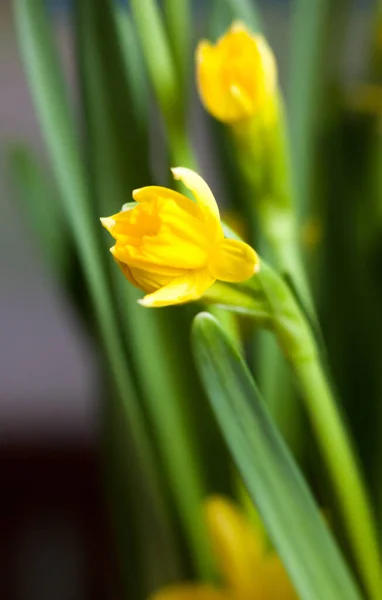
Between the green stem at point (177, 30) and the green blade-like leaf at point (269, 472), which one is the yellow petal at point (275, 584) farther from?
the green stem at point (177, 30)

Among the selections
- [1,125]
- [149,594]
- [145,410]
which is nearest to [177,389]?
[145,410]

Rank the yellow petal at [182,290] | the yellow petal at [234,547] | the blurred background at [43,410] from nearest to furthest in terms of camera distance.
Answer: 1. the yellow petal at [182,290]
2. the yellow petal at [234,547]
3. the blurred background at [43,410]

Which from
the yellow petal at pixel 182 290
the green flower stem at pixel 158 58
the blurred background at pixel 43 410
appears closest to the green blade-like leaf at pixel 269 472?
the yellow petal at pixel 182 290

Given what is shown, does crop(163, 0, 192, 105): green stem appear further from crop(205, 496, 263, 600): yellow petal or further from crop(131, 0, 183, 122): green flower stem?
crop(205, 496, 263, 600): yellow petal

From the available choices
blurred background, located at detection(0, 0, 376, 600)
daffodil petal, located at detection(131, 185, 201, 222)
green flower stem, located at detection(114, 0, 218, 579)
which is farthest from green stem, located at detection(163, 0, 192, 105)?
blurred background, located at detection(0, 0, 376, 600)

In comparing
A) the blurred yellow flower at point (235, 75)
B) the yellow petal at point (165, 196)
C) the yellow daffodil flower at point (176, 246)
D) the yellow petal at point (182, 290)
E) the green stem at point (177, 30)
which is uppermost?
the green stem at point (177, 30)

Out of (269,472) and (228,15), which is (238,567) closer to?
(269,472)
